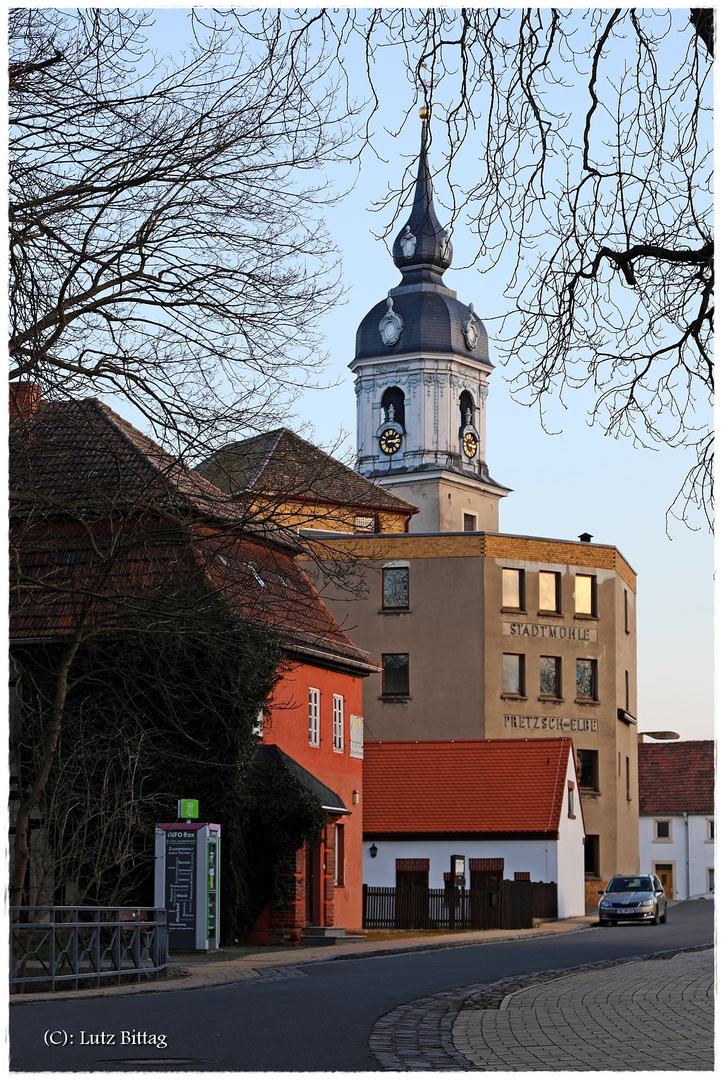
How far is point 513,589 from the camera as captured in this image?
165ft

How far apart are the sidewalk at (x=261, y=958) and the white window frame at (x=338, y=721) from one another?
386cm

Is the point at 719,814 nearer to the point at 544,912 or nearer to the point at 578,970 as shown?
the point at 578,970

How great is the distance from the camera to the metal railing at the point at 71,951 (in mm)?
15070

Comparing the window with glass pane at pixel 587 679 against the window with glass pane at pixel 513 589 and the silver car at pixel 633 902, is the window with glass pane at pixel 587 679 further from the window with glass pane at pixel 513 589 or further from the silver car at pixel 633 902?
the silver car at pixel 633 902

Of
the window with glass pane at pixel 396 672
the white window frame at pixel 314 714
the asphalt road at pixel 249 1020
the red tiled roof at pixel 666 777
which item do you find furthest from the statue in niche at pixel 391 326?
the asphalt road at pixel 249 1020

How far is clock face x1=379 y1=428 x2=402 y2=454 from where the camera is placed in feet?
333

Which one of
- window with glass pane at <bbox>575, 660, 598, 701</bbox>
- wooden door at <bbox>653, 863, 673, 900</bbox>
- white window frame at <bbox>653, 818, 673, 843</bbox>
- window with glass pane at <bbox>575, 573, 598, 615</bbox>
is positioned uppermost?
window with glass pane at <bbox>575, 573, 598, 615</bbox>

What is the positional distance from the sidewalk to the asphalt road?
1.28 ft

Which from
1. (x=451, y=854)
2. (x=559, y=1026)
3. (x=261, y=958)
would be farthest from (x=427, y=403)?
(x=559, y=1026)

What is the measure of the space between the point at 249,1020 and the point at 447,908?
24273 mm

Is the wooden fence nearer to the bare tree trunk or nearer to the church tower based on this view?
the bare tree trunk

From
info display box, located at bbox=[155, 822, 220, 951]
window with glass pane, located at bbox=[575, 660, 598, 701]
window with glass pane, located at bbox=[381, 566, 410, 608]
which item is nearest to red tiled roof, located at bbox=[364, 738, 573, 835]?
window with glass pane, located at bbox=[381, 566, 410, 608]

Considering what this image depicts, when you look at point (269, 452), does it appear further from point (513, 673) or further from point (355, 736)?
point (513, 673)

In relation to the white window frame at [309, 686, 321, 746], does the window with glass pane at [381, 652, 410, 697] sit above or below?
above
